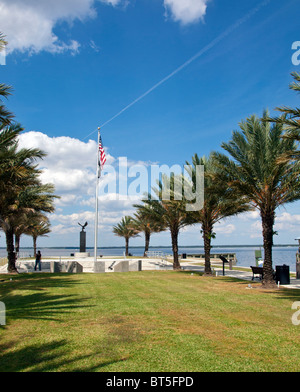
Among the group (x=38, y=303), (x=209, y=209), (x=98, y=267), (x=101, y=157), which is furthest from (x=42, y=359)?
(x=101, y=157)

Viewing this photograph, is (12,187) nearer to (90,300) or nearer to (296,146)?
(90,300)

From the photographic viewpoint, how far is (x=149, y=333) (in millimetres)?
6895

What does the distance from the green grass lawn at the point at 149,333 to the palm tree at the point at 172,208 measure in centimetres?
1060

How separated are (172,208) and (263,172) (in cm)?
1072

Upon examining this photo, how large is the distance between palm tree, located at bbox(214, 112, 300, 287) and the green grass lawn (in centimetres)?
367

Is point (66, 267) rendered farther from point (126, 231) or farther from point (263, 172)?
point (126, 231)

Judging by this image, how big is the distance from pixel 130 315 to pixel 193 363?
3797mm

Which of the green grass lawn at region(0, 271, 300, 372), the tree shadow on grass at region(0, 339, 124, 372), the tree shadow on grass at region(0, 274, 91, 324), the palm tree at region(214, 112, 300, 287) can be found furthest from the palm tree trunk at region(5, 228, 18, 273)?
the tree shadow on grass at region(0, 339, 124, 372)

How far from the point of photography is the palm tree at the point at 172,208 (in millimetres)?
22289

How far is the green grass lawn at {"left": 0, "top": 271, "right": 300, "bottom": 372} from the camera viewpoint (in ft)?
17.0

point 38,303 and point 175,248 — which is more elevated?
point 175,248

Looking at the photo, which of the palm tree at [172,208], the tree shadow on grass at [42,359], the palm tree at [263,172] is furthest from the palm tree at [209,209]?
the tree shadow on grass at [42,359]

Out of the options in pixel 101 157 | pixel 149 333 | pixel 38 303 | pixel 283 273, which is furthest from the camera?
pixel 101 157

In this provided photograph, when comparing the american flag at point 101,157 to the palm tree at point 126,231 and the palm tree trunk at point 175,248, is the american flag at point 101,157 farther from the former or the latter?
the palm tree at point 126,231
